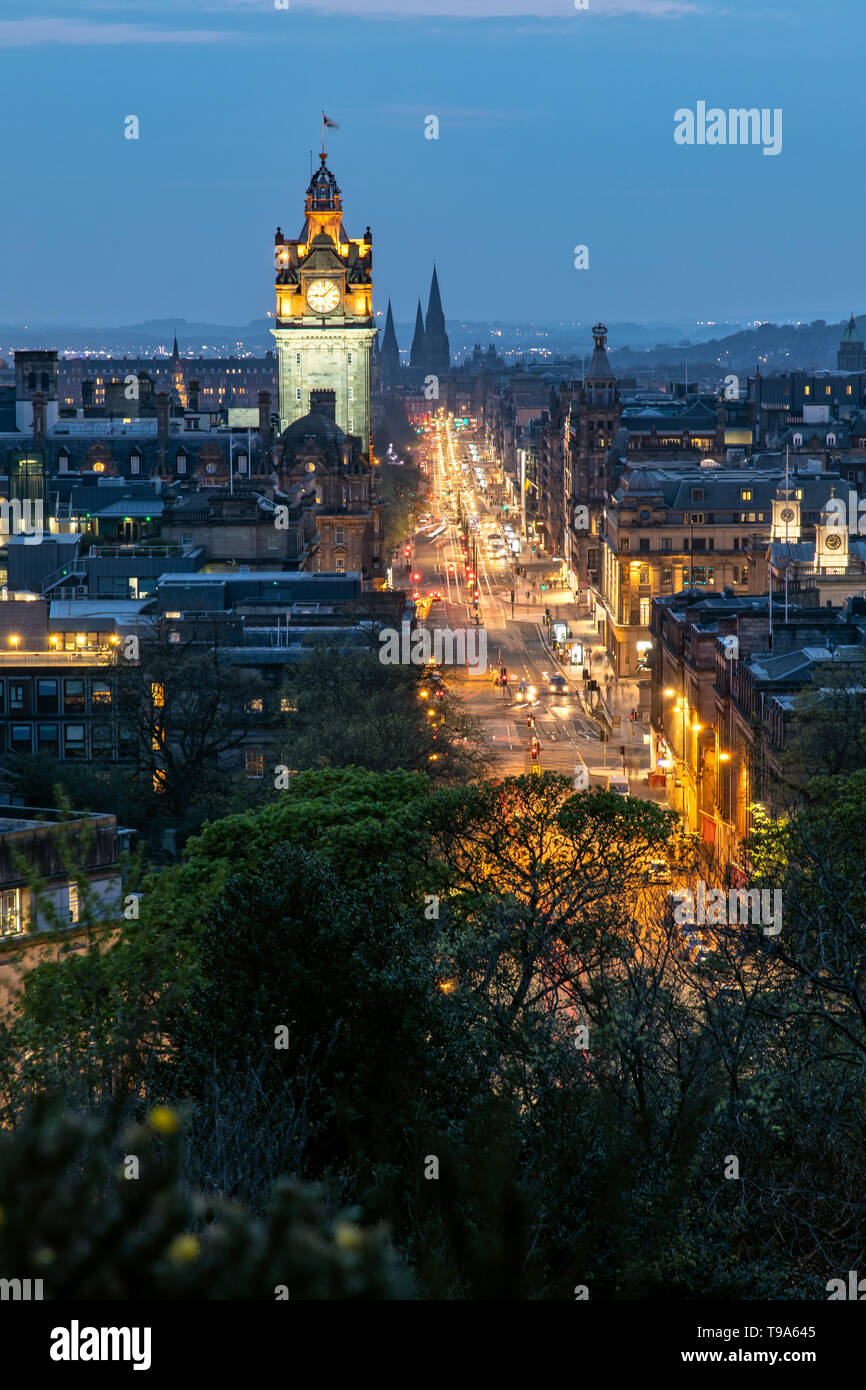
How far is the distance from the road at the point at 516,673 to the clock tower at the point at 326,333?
56.9ft

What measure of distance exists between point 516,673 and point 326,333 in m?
90.3

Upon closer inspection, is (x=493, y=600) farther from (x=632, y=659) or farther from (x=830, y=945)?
(x=830, y=945)

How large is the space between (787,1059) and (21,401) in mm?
132314

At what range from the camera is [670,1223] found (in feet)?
71.8

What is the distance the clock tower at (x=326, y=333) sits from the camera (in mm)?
191750

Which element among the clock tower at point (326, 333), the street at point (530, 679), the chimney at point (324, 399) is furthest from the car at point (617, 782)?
the clock tower at point (326, 333)

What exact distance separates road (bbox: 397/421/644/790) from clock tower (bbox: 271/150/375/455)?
17.4 meters

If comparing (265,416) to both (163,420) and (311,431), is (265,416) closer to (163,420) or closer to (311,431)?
(311,431)

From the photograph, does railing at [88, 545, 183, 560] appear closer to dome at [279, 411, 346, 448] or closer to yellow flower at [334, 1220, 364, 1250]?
dome at [279, 411, 346, 448]

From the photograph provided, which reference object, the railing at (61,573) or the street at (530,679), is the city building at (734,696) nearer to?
the street at (530,679)

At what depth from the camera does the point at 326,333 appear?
192 meters

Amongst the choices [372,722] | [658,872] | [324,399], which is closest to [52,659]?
[372,722]

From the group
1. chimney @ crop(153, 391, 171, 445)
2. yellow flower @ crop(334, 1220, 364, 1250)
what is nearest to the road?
chimney @ crop(153, 391, 171, 445)
